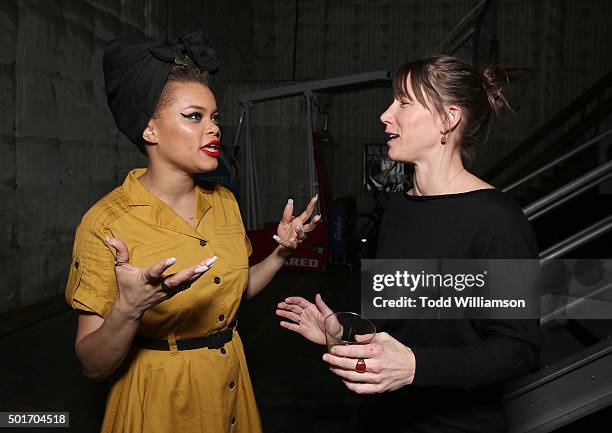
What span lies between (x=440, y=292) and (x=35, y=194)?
14.0 ft

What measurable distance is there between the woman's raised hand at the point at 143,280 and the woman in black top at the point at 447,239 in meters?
0.36

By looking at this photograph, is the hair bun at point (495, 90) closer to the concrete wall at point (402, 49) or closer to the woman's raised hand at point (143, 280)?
the woman's raised hand at point (143, 280)

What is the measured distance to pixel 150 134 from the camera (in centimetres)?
150

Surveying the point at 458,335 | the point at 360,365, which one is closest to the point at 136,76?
the point at 360,365

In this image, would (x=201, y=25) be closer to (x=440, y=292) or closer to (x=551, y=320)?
(x=551, y=320)

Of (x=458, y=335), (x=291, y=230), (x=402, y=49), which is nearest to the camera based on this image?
(x=458, y=335)

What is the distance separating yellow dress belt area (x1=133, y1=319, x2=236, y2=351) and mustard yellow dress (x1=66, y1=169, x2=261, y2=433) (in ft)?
0.04

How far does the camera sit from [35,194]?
14.6 ft

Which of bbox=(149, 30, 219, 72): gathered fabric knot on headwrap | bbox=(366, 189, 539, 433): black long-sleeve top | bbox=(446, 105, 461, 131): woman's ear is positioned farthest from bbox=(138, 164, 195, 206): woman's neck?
bbox=(446, 105, 461, 131): woman's ear

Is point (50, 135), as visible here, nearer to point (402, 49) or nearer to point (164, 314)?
point (164, 314)

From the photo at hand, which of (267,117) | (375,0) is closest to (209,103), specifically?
(267,117)

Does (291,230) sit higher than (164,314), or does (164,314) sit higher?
(291,230)

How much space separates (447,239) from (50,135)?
442 centimetres

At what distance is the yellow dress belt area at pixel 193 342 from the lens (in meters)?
1.42
